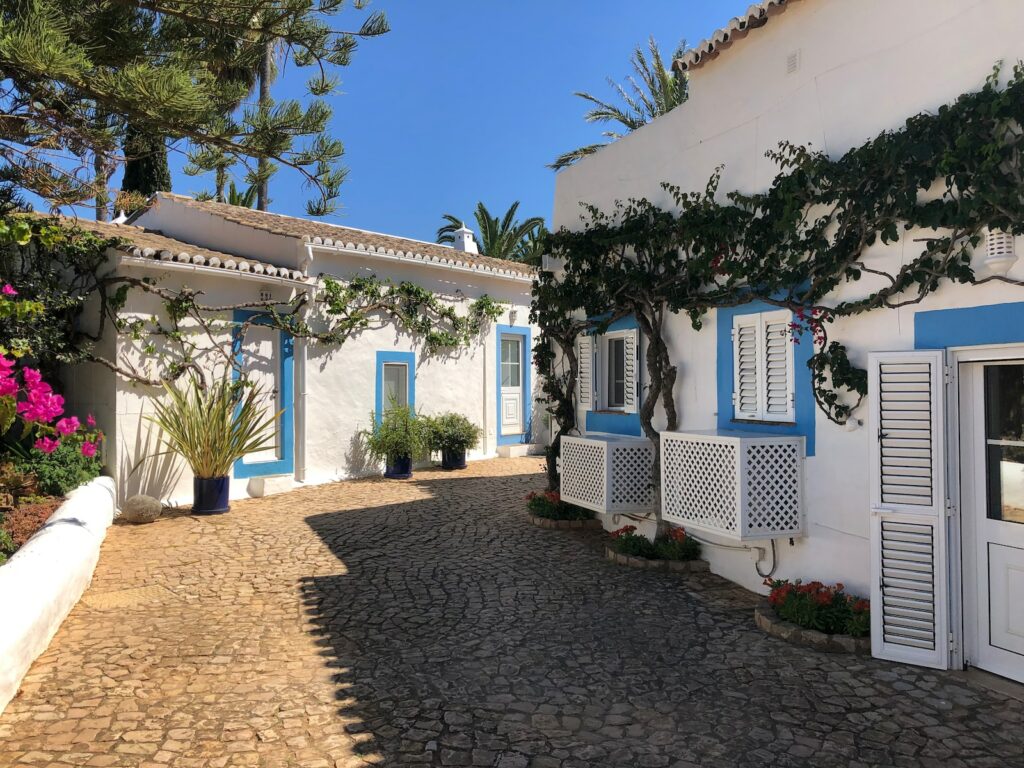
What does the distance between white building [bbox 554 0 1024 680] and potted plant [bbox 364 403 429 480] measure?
6.17 metres

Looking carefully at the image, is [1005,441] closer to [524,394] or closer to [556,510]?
[556,510]

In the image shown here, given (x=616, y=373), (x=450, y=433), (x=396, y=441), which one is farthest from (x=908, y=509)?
(x=450, y=433)

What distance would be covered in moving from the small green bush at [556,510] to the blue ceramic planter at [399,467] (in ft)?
12.3

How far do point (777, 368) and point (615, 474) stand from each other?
79.6 inches

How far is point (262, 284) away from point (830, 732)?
31.0 feet

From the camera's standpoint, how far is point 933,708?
3.80 m

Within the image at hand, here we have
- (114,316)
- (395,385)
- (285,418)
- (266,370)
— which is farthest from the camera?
(395,385)

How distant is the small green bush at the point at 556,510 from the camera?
8.40m

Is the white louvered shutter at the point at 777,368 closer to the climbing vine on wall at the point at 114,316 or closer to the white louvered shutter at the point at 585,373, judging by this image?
the white louvered shutter at the point at 585,373

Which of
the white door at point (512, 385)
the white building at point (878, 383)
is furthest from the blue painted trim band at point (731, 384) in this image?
the white door at point (512, 385)

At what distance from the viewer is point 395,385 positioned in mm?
12562

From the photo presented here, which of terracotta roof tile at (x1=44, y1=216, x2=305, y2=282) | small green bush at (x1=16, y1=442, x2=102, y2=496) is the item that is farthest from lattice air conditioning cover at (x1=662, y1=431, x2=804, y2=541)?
terracotta roof tile at (x1=44, y1=216, x2=305, y2=282)

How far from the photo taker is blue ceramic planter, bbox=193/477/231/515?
28.7 ft

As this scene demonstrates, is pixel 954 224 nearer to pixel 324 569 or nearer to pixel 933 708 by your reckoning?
pixel 933 708
